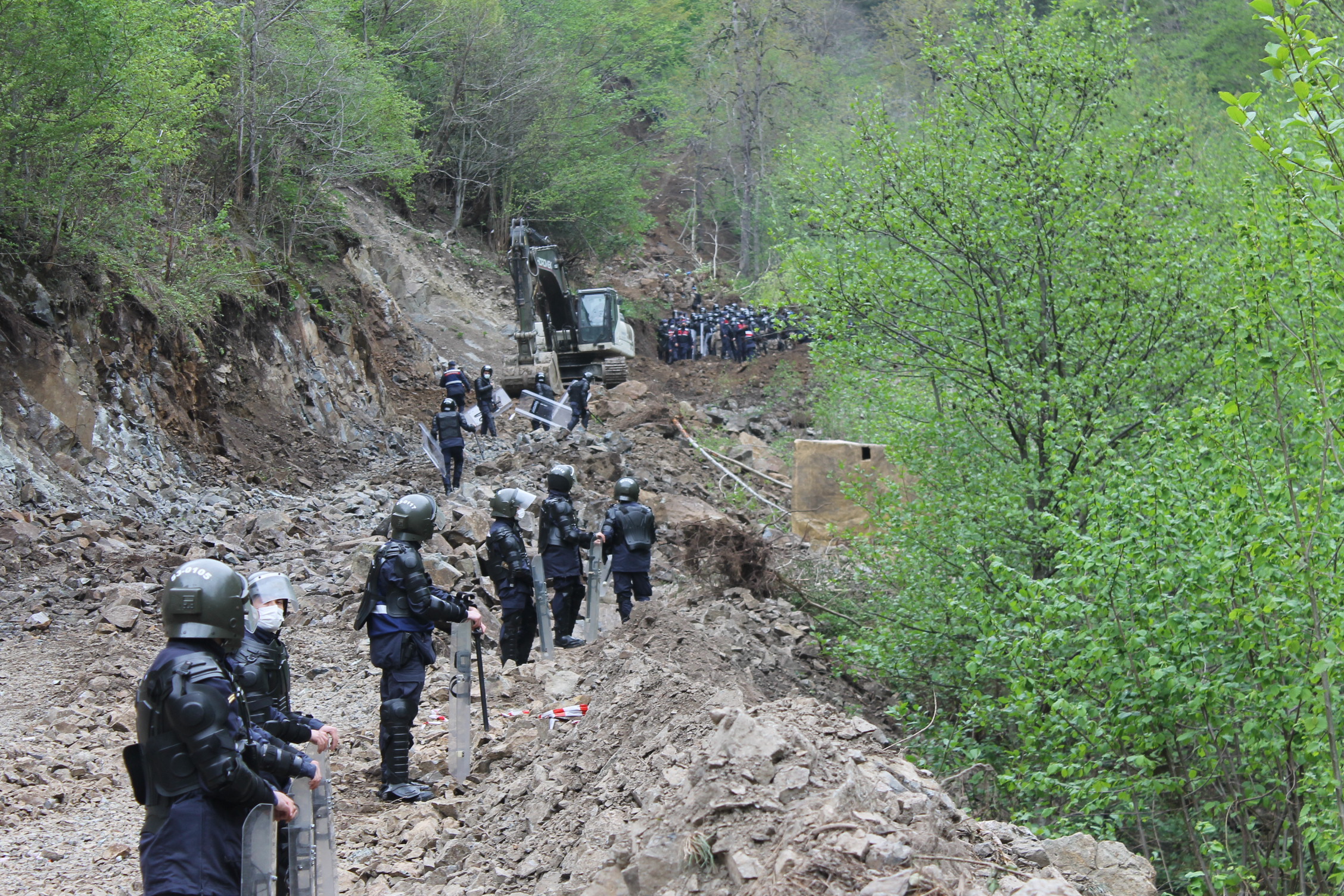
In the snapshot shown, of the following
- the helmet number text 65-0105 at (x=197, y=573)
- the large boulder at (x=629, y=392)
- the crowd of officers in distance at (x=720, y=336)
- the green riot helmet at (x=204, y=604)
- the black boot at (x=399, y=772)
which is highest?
the helmet number text 65-0105 at (x=197, y=573)

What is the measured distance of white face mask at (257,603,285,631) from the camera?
5.28 metres

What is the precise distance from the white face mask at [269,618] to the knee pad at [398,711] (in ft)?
4.76

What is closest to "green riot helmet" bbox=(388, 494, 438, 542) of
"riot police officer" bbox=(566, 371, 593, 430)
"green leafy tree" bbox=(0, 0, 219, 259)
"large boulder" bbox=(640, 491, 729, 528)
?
"large boulder" bbox=(640, 491, 729, 528)

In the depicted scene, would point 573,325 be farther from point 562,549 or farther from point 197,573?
point 197,573

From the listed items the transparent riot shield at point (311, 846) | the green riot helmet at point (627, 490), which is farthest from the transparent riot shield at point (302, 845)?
the green riot helmet at point (627, 490)

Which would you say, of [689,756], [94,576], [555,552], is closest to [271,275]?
[94,576]

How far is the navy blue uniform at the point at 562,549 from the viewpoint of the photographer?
10.5 meters

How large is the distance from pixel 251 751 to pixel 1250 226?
582 centimetres

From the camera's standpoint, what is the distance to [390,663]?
666 cm

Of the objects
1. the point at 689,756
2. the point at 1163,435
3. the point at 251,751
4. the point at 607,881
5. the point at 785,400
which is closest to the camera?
the point at 251,751

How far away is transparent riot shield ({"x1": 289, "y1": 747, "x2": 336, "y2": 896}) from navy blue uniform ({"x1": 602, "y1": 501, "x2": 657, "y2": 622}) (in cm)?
634

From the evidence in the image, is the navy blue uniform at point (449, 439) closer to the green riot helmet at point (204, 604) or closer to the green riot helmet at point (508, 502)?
the green riot helmet at point (508, 502)

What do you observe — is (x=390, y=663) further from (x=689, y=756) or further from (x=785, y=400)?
(x=785, y=400)

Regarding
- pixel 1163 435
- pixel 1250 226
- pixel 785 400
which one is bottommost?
pixel 785 400
